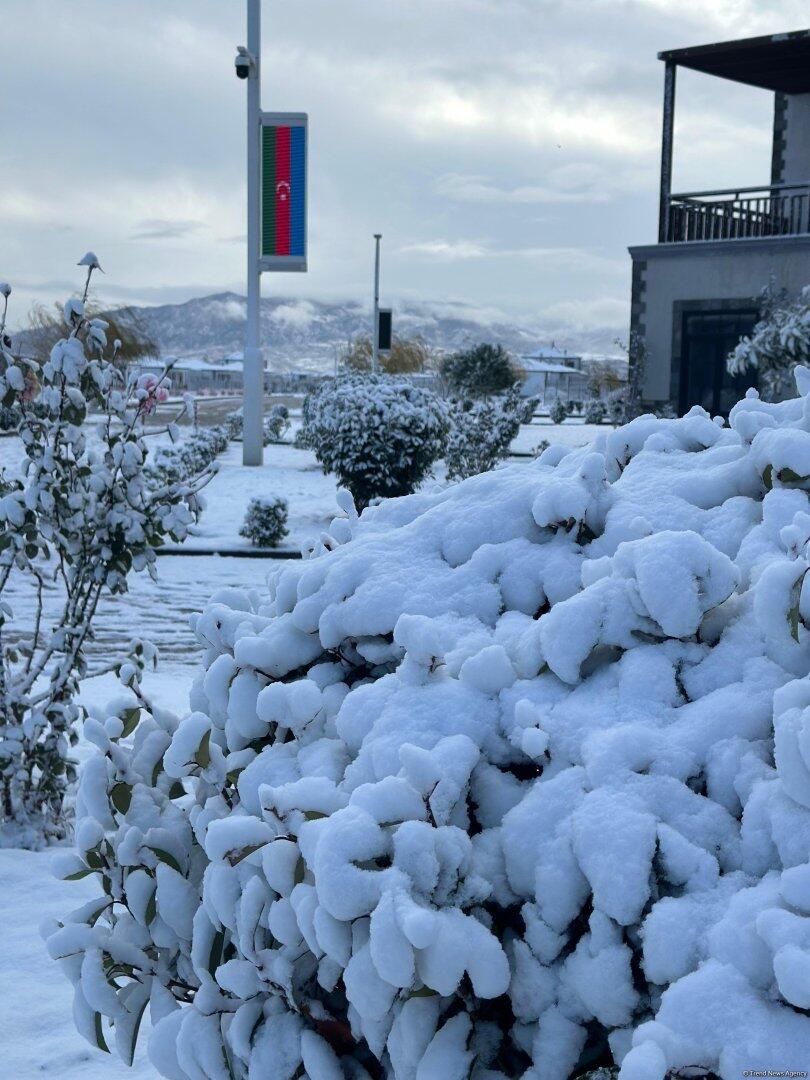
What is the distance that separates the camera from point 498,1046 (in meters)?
1.45

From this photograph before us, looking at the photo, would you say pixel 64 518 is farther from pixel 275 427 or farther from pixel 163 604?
pixel 275 427

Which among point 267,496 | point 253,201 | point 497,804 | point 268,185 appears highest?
point 268,185

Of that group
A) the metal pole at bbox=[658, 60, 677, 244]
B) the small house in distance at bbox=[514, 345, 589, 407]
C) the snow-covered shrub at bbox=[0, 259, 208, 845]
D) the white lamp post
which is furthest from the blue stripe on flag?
the small house in distance at bbox=[514, 345, 589, 407]

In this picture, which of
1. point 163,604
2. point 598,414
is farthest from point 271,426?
point 163,604

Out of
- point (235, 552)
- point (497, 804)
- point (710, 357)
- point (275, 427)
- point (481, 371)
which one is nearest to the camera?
point (497, 804)

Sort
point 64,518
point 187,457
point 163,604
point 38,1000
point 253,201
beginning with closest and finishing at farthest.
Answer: point 38,1000 → point 64,518 → point 163,604 → point 187,457 → point 253,201

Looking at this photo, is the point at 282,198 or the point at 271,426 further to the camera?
the point at 271,426

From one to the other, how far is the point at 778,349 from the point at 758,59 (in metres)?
5.55

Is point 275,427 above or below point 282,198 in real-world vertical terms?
below

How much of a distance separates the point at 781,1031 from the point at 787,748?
1.01 feet

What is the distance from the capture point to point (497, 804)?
1.50 metres

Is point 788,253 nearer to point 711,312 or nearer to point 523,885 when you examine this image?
point 711,312

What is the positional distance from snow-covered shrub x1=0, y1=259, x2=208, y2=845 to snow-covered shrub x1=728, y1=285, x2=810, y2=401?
12516 millimetres

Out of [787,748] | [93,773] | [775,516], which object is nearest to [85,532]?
[93,773]
